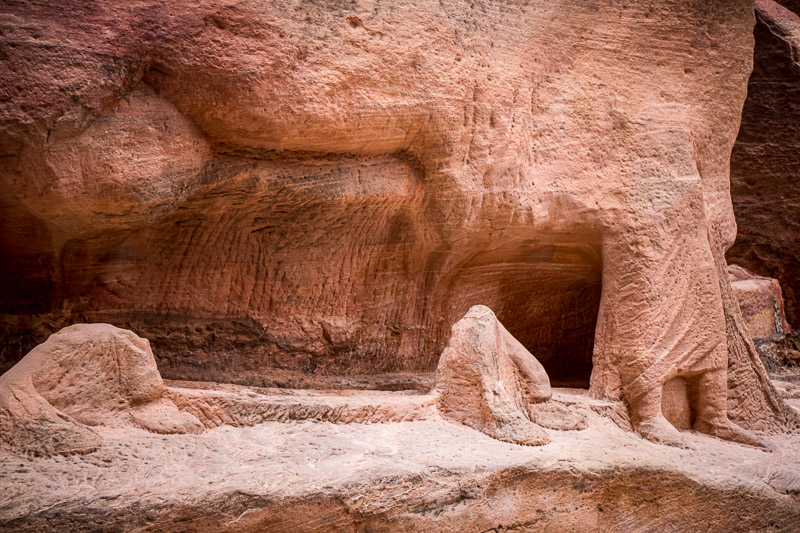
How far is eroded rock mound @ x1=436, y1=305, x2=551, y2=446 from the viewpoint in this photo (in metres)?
3.46

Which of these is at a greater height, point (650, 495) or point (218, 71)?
point (218, 71)

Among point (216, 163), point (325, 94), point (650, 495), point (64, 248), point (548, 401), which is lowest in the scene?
point (650, 495)

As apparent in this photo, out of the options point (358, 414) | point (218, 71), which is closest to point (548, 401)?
point (358, 414)

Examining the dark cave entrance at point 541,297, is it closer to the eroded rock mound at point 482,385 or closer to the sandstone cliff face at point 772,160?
the eroded rock mound at point 482,385

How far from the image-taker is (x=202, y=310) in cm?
389

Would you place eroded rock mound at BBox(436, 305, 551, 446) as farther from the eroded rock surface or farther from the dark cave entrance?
the eroded rock surface

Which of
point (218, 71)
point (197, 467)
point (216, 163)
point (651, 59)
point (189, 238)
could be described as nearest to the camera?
point (197, 467)

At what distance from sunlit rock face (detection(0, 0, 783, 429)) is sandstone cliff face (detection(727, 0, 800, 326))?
2.04 meters

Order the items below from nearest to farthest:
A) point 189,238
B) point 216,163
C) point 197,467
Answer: point 197,467, point 216,163, point 189,238

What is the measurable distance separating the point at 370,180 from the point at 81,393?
58.8 inches

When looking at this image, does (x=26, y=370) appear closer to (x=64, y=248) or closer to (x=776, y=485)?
(x=64, y=248)

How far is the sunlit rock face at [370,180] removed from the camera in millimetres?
3193

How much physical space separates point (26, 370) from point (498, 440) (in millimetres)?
1695

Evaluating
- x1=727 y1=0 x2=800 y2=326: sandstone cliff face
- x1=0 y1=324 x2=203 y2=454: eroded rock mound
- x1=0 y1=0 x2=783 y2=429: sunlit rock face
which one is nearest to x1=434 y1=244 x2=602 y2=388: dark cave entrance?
x1=0 y1=0 x2=783 y2=429: sunlit rock face
